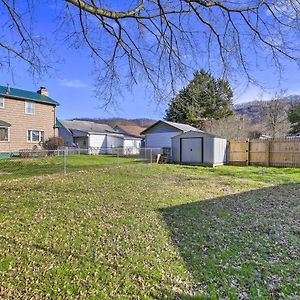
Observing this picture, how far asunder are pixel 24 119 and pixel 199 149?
14.4 meters

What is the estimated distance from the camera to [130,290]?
307cm

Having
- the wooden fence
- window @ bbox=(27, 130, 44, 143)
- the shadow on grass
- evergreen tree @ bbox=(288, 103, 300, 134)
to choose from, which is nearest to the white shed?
the wooden fence

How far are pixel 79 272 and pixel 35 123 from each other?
2166 cm

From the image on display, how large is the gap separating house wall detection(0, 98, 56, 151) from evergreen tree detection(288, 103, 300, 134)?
27.5 m

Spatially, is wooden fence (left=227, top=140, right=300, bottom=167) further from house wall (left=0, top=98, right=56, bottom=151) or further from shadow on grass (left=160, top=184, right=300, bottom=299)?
house wall (left=0, top=98, right=56, bottom=151)

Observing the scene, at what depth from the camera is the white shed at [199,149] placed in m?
19.3

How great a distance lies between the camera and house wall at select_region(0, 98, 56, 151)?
20.8 metres

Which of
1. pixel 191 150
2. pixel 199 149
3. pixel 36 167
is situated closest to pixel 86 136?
pixel 191 150

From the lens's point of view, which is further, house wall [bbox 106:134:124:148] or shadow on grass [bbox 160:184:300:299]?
house wall [bbox 106:134:124:148]

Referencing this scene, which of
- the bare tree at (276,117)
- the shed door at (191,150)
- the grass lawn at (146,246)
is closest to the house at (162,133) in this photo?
the shed door at (191,150)

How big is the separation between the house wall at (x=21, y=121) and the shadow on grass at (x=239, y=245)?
18.6 meters

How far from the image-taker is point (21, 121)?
21734mm

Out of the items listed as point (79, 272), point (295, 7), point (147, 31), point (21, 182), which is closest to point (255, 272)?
point (79, 272)

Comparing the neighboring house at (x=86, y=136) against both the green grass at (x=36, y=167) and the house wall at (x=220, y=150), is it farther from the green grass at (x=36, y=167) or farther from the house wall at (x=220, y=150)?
the house wall at (x=220, y=150)
